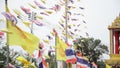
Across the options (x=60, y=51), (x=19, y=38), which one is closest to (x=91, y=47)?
(x=60, y=51)

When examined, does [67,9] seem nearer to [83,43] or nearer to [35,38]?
[35,38]

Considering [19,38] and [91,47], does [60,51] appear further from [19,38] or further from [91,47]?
[91,47]

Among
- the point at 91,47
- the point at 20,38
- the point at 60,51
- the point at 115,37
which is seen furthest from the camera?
the point at 91,47

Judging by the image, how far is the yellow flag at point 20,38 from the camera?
14.8 metres

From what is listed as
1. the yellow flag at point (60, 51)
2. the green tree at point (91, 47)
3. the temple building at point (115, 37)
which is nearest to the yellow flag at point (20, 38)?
the yellow flag at point (60, 51)

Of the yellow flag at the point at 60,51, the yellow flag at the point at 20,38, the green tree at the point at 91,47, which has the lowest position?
the green tree at the point at 91,47

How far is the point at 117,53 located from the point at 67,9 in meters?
3.81

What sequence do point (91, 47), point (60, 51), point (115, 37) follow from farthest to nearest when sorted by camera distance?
point (91, 47) → point (115, 37) → point (60, 51)

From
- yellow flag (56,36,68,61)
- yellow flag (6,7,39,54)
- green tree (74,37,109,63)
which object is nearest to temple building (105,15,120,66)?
yellow flag (56,36,68,61)

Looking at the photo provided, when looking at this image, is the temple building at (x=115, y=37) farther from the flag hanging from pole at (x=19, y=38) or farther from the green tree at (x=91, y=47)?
the green tree at (x=91, y=47)

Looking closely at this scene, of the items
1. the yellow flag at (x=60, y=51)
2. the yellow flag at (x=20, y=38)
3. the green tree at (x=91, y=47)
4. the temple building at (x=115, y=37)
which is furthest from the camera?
the green tree at (x=91, y=47)

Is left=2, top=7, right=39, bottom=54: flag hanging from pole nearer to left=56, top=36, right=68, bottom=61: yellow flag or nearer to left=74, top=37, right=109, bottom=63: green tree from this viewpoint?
left=56, top=36, right=68, bottom=61: yellow flag

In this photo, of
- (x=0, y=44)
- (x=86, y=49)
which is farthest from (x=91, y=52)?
(x=0, y=44)

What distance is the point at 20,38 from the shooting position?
14.9m
